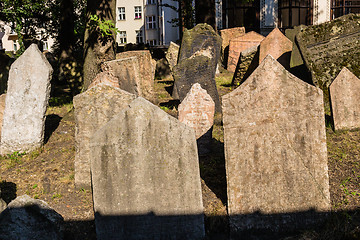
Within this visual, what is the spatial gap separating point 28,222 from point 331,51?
631cm

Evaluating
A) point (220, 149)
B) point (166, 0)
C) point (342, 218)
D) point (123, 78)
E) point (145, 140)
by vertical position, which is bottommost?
point (342, 218)

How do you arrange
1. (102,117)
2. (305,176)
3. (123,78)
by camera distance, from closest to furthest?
1. (305,176)
2. (102,117)
3. (123,78)

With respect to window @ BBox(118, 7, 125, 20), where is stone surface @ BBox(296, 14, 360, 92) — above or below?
below

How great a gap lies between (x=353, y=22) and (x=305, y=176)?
5180 mm

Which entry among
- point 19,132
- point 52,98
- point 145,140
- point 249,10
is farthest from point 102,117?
point 249,10

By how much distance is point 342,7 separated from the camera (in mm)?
25203

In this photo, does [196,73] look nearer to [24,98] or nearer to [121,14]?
[24,98]

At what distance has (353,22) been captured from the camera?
8156 mm

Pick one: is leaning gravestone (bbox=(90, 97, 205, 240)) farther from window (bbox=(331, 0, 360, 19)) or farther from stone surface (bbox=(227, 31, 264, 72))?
window (bbox=(331, 0, 360, 19))

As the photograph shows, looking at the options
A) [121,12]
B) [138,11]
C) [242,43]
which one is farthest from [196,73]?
[121,12]

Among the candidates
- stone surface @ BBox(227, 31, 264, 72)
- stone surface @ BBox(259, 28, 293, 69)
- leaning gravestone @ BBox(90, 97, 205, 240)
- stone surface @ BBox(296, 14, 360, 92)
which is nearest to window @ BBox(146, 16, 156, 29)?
stone surface @ BBox(227, 31, 264, 72)

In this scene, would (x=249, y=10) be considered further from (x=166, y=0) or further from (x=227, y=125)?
(x=227, y=125)

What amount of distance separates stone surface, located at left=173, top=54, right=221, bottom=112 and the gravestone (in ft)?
6.30

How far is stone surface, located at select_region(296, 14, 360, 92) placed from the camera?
7660 millimetres
